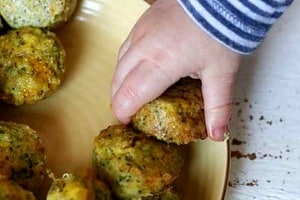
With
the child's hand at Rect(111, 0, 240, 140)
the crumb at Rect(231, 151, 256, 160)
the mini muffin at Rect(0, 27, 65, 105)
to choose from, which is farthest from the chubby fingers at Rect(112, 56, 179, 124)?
the crumb at Rect(231, 151, 256, 160)

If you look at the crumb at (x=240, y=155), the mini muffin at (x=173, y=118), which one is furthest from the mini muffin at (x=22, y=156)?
the crumb at (x=240, y=155)

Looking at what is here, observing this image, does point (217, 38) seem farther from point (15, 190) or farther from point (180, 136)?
point (15, 190)

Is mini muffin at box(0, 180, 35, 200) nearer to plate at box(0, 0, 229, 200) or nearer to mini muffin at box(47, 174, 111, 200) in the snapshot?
mini muffin at box(47, 174, 111, 200)

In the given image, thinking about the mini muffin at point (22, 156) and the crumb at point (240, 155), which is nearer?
the mini muffin at point (22, 156)

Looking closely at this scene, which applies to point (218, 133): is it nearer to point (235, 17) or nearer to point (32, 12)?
point (235, 17)

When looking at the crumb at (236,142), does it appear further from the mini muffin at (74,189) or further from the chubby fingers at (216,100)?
the mini muffin at (74,189)
